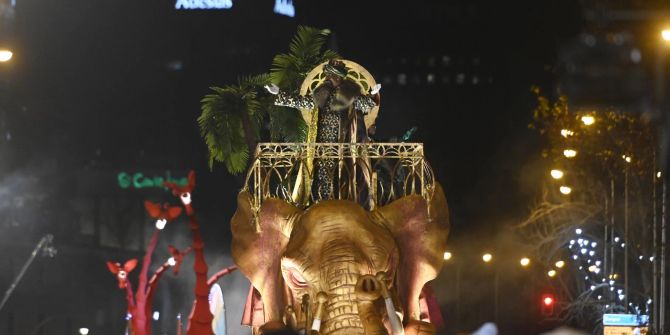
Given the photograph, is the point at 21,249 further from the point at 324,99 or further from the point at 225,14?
the point at 324,99

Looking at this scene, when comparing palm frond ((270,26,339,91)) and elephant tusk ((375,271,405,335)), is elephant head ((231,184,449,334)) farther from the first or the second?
palm frond ((270,26,339,91))

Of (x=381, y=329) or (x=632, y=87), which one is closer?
(x=632, y=87)

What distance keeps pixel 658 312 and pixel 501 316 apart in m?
24.2

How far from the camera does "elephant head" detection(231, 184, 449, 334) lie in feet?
61.2

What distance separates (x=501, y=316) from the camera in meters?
56.8

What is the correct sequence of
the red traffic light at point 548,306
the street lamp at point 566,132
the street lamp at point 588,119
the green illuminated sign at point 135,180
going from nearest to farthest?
1. the street lamp at point 588,119
2. the street lamp at point 566,132
3. the red traffic light at point 548,306
4. the green illuminated sign at point 135,180

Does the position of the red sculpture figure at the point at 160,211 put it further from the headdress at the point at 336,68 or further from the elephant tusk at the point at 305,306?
the elephant tusk at the point at 305,306

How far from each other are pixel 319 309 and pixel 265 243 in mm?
2181

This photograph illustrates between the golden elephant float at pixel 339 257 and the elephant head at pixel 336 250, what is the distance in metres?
0.01

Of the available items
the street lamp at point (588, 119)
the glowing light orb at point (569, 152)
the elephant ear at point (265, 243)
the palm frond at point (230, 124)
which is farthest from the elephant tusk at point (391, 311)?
the glowing light orb at point (569, 152)

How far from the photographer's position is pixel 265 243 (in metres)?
20.2

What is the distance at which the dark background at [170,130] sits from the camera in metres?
57.5

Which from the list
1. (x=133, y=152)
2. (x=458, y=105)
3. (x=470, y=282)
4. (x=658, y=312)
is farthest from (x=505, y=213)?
(x=658, y=312)

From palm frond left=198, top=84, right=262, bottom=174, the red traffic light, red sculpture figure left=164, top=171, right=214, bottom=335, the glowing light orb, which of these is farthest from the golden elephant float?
the red traffic light
